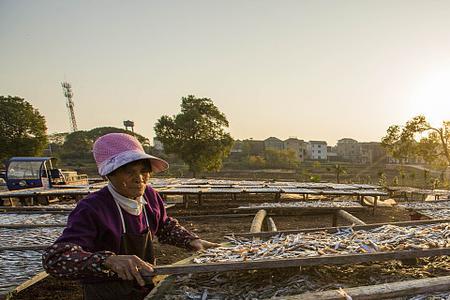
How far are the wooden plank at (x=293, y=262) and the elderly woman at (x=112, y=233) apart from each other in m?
0.27

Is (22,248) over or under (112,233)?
under

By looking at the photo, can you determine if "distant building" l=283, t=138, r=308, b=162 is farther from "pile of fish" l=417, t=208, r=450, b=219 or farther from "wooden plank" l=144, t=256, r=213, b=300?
"wooden plank" l=144, t=256, r=213, b=300

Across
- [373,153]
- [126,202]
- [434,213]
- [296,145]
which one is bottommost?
[434,213]

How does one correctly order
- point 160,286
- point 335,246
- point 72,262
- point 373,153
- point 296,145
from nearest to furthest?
point 72,262 → point 160,286 → point 335,246 → point 373,153 → point 296,145

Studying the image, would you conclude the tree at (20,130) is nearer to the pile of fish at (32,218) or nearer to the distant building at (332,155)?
the pile of fish at (32,218)

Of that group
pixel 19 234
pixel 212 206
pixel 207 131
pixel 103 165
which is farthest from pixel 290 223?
pixel 207 131

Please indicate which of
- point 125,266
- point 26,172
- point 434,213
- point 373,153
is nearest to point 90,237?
point 125,266

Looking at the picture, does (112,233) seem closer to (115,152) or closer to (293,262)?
(115,152)

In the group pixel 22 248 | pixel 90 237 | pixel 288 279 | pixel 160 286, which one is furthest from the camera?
pixel 22 248

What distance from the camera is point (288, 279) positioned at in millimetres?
2484

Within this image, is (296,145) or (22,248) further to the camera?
(296,145)

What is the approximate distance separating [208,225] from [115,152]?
29.9 feet

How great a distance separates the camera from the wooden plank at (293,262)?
84.9 inches

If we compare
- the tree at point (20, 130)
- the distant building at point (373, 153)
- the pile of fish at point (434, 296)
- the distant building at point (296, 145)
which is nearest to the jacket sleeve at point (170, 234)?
the pile of fish at point (434, 296)
